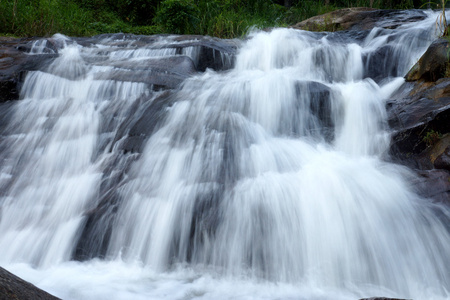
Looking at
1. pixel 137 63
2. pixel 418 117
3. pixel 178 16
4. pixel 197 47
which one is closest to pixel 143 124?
pixel 137 63

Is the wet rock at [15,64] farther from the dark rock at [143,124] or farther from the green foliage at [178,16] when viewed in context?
→ the green foliage at [178,16]

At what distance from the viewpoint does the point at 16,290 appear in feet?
5.51

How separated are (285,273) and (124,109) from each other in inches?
130

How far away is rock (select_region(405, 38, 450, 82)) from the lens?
194 inches

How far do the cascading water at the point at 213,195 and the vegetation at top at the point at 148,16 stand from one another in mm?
3587

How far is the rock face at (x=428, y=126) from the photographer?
3754 millimetres

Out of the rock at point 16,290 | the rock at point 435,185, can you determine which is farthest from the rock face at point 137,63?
the rock at point 16,290

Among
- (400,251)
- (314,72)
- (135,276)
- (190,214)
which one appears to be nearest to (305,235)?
(400,251)

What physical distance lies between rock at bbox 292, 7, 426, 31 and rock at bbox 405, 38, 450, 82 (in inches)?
122

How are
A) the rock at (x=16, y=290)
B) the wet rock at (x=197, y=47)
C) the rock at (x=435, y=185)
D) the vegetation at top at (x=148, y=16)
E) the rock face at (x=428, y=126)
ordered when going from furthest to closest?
the vegetation at top at (x=148, y=16) < the wet rock at (x=197, y=47) < the rock face at (x=428, y=126) < the rock at (x=435, y=185) < the rock at (x=16, y=290)

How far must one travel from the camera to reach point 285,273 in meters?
3.18

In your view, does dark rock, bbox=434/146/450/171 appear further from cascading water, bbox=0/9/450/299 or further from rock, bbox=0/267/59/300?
rock, bbox=0/267/59/300

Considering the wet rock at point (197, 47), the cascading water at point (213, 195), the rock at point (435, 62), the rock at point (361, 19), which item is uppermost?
the rock at point (361, 19)

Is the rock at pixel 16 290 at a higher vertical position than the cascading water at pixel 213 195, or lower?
lower
